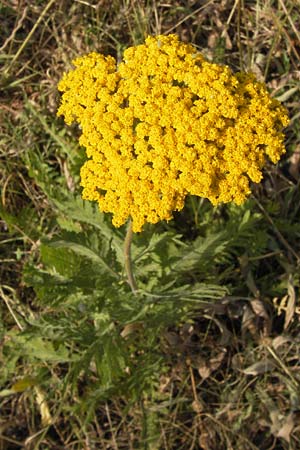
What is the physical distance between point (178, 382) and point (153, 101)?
3.07 m

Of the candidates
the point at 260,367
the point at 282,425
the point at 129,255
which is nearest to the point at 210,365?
the point at 260,367

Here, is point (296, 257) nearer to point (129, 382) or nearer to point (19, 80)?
point (129, 382)

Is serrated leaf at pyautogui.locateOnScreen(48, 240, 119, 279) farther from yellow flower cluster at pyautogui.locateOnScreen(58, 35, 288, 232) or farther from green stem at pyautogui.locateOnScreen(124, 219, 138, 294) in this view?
yellow flower cluster at pyautogui.locateOnScreen(58, 35, 288, 232)

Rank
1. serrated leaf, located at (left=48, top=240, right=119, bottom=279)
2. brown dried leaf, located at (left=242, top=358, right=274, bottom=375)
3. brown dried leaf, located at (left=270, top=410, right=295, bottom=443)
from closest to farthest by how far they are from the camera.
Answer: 1. serrated leaf, located at (left=48, top=240, right=119, bottom=279)
2. brown dried leaf, located at (left=270, top=410, right=295, bottom=443)
3. brown dried leaf, located at (left=242, top=358, right=274, bottom=375)

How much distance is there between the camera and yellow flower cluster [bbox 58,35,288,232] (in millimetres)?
2898

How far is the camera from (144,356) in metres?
4.71

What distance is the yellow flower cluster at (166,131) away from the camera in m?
2.90

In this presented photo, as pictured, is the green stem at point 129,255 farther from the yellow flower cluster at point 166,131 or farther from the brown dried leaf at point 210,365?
the brown dried leaf at point 210,365

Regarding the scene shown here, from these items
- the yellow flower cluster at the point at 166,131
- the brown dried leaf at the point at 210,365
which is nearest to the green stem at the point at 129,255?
the yellow flower cluster at the point at 166,131

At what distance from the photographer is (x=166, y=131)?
2936 millimetres

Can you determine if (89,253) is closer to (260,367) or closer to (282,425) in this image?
(260,367)

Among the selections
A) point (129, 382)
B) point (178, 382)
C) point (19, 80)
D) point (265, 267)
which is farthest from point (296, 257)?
point (19, 80)

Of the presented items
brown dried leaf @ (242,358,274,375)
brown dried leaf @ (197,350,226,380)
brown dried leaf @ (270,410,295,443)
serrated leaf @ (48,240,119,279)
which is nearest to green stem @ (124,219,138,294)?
serrated leaf @ (48,240,119,279)

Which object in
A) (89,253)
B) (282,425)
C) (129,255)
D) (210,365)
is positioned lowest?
(282,425)
